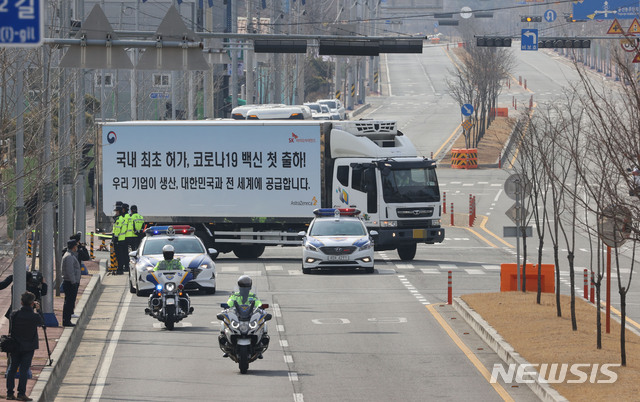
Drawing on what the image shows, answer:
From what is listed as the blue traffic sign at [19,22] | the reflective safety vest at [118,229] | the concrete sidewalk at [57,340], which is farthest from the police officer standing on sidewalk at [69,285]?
the blue traffic sign at [19,22]

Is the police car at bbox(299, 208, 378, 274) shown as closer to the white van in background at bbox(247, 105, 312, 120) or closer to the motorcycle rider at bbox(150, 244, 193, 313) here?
the motorcycle rider at bbox(150, 244, 193, 313)

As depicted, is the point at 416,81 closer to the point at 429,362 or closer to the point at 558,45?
the point at 558,45

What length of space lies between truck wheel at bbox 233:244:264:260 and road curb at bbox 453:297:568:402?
1187cm

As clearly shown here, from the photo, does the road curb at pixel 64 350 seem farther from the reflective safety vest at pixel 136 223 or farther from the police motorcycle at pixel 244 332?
the reflective safety vest at pixel 136 223

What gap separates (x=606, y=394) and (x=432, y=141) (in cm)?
6862

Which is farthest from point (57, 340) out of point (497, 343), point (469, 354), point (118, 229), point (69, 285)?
point (118, 229)

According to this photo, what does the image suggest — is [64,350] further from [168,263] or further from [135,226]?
[135,226]

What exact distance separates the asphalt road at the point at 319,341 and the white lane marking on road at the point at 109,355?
1.0 inches

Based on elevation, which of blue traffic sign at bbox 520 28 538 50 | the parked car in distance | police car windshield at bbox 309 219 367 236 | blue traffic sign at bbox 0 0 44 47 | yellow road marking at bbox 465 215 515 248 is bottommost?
yellow road marking at bbox 465 215 515 248

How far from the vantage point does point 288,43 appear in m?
35.7

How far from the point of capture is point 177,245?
103 feet

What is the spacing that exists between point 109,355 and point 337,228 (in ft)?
43.6

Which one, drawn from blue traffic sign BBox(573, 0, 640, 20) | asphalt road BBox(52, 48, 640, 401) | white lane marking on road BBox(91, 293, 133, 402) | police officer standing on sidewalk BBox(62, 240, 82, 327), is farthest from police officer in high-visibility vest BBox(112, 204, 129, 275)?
blue traffic sign BBox(573, 0, 640, 20)

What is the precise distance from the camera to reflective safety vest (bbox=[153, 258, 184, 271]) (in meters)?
28.0
